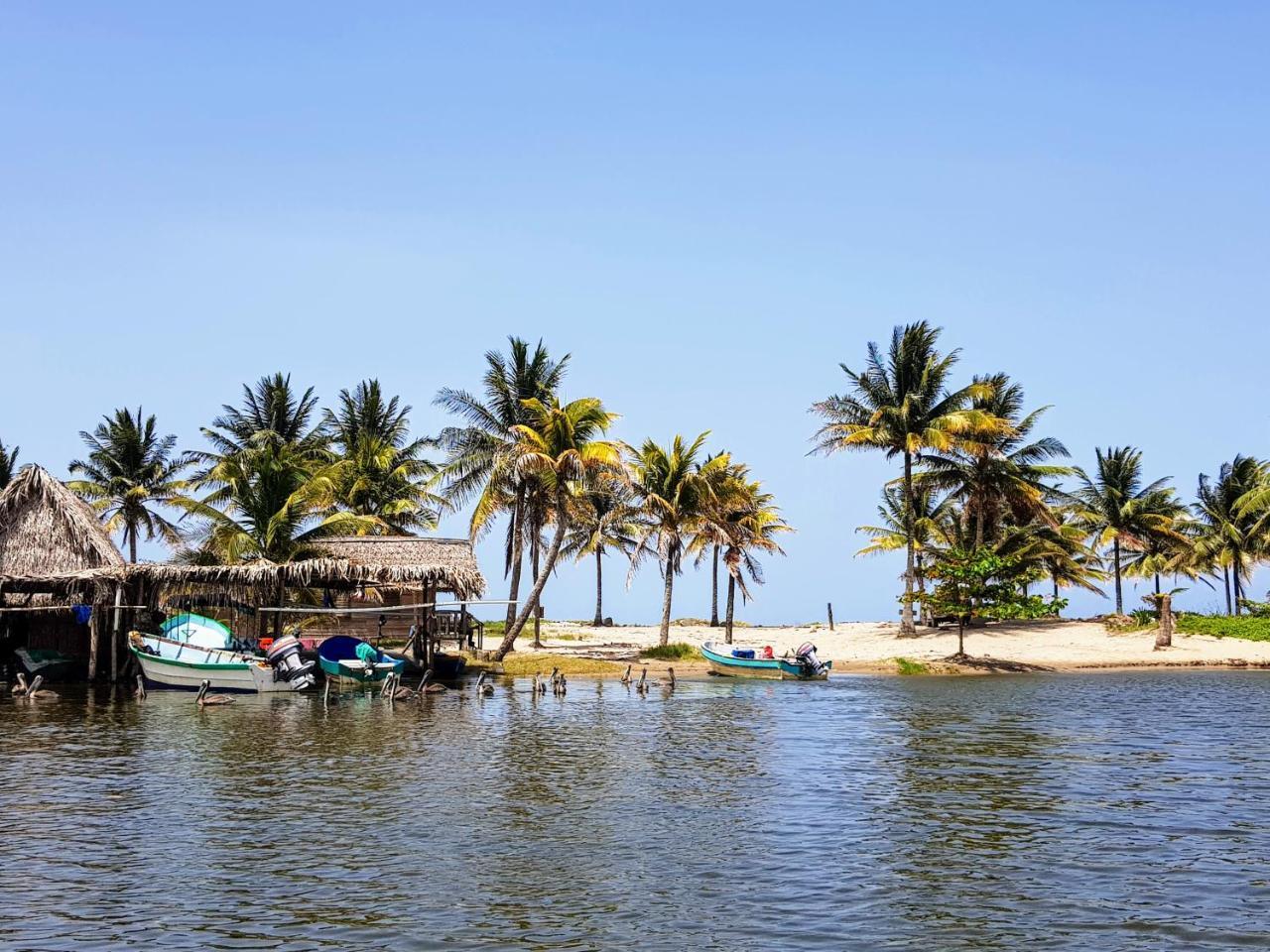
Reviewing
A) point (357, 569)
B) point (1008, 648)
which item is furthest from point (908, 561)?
point (357, 569)

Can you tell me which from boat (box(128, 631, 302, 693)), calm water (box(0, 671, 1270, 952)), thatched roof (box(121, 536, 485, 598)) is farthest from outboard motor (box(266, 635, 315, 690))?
calm water (box(0, 671, 1270, 952))

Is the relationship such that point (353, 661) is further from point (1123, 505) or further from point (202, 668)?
point (1123, 505)

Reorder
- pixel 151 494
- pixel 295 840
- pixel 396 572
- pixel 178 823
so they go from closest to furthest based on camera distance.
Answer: pixel 295 840 < pixel 178 823 < pixel 396 572 < pixel 151 494

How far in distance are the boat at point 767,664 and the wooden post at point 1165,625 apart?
18356 millimetres

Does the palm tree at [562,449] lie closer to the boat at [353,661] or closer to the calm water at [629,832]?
the boat at [353,661]

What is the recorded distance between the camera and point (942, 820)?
20.1 meters

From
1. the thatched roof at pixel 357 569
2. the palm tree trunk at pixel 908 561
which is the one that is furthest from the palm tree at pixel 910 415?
the thatched roof at pixel 357 569

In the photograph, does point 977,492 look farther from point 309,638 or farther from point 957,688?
point 309,638

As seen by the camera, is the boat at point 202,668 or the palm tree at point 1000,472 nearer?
the boat at point 202,668

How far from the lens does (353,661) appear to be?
43.1 m

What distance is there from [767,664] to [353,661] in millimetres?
18462

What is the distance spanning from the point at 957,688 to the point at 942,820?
90.7ft

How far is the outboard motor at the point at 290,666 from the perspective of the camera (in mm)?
40875

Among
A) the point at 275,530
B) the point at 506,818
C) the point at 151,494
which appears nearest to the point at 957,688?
the point at 275,530
